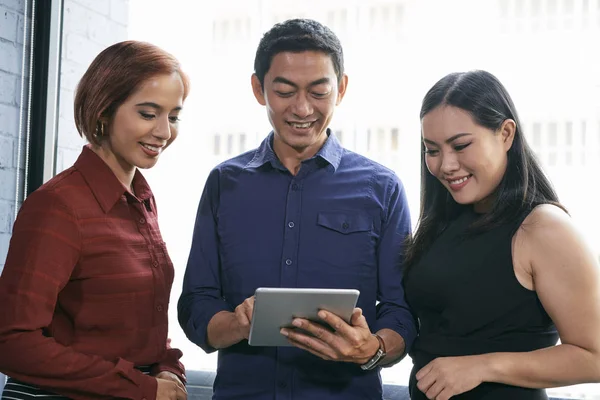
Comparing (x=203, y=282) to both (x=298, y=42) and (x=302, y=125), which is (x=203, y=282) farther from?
(x=298, y=42)

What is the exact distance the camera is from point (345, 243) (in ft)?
5.95

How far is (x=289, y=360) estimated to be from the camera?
5.86 ft

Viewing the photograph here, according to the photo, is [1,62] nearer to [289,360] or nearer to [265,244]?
[265,244]

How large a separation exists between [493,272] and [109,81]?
948mm

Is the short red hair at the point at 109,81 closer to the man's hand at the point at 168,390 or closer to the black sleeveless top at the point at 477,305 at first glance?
the man's hand at the point at 168,390

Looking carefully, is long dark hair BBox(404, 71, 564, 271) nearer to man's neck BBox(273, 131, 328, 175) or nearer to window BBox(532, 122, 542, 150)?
man's neck BBox(273, 131, 328, 175)

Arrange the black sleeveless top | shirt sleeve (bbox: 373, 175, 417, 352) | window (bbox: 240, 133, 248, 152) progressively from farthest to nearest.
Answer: window (bbox: 240, 133, 248, 152), shirt sleeve (bbox: 373, 175, 417, 352), the black sleeveless top

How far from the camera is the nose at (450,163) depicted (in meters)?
1.66

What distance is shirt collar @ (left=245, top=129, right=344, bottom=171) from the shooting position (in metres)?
1.89

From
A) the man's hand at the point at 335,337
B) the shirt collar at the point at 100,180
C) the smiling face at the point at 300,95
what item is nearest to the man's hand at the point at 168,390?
the man's hand at the point at 335,337

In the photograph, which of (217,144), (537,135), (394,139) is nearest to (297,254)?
(394,139)

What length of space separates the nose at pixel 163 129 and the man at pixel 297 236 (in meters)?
0.22

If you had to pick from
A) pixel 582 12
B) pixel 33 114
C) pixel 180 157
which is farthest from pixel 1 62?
pixel 582 12

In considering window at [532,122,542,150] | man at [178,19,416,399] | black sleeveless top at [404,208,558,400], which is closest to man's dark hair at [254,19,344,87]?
man at [178,19,416,399]
